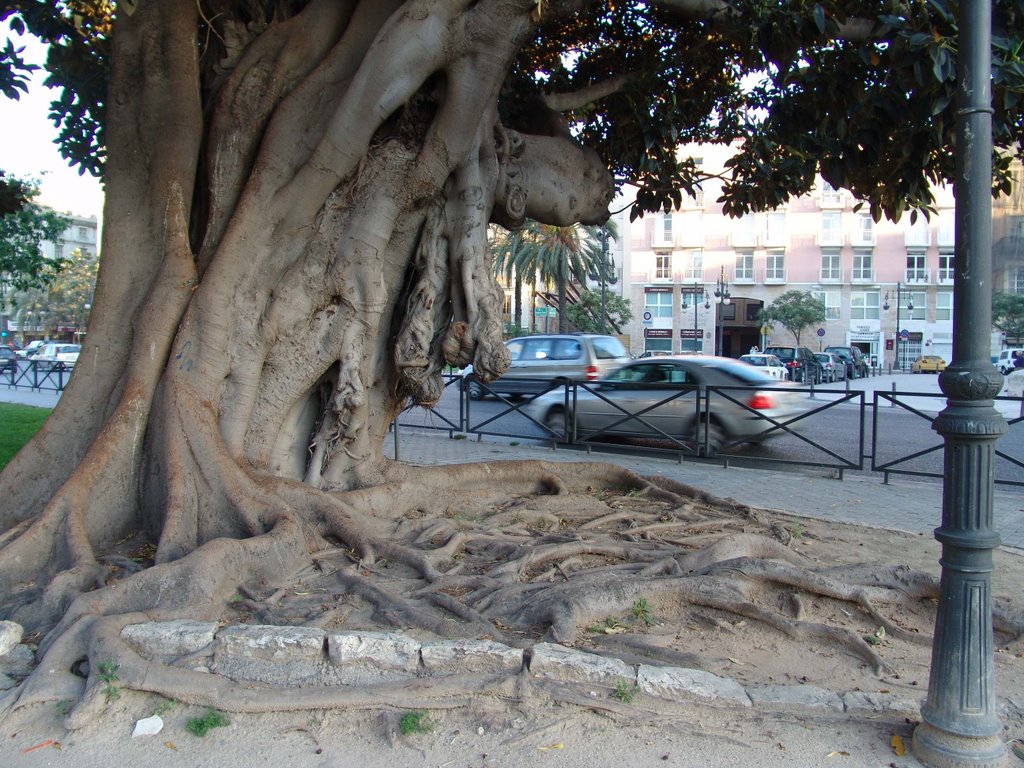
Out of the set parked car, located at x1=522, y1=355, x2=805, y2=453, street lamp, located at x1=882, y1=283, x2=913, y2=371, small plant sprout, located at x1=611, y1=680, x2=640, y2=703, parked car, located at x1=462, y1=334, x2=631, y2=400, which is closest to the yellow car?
street lamp, located at x1=882, y1=283, x2=913, y2=371

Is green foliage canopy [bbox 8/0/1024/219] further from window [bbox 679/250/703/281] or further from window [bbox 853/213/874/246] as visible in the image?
window [bbox 853/213/874/246]

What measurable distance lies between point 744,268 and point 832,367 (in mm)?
21376

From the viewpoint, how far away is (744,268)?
2277 inches

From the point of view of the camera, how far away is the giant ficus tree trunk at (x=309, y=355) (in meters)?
4.66

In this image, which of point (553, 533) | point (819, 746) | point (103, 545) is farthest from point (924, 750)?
point (103, 545)

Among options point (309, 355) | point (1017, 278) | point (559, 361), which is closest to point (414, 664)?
point (309, 355)

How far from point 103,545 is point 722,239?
56.2 metres

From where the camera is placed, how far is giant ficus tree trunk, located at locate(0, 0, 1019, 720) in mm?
4664

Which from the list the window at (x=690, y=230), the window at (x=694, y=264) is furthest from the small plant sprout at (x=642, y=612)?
the window at (x=690, y=230)

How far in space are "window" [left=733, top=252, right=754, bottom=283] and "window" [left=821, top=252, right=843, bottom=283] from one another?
4.98 m

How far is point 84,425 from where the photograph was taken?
5.75m

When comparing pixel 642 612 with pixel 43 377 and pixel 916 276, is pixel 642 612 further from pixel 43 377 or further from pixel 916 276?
pixel 916 276

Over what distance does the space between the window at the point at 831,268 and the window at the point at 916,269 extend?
463 centimetres

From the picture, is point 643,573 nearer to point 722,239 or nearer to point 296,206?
point 296,206
